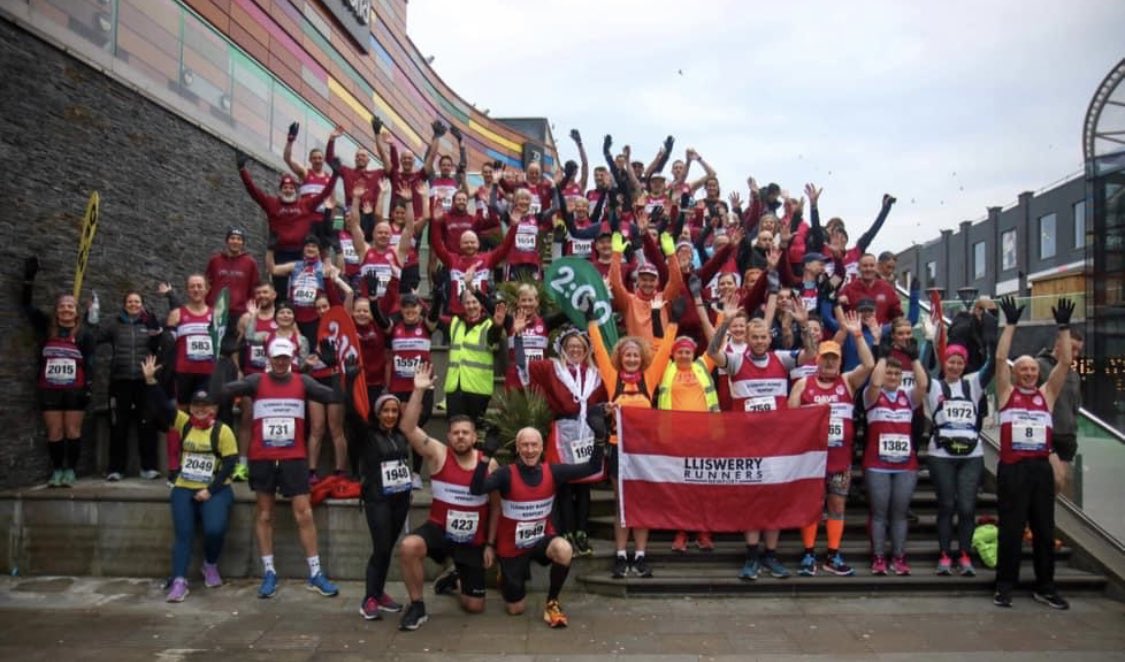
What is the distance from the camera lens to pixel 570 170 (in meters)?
13.1

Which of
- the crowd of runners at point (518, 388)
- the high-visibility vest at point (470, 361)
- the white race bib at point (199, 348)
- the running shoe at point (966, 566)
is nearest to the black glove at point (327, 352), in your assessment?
the crowd of runners at point (518, 388)

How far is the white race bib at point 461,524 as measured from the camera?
6.84 metres

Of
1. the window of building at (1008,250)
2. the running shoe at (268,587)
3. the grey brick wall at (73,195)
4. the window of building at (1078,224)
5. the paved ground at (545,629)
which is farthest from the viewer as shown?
the window of building at (1008,250)

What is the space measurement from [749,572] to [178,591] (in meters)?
5.03

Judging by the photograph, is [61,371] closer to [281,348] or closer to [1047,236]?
[281,348]

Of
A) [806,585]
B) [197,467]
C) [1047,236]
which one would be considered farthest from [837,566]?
[1047,236]

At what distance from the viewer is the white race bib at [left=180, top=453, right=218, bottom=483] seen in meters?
7.43

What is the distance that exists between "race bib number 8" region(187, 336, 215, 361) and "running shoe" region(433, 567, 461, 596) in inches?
138

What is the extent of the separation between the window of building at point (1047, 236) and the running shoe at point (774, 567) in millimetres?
40957

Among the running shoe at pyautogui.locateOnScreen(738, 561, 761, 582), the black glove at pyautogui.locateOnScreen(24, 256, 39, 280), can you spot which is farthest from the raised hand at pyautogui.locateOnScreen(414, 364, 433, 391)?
the black glove at pyautogui.locateOnScreen(24, 256, 39, 280)

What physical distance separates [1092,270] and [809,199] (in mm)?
9729

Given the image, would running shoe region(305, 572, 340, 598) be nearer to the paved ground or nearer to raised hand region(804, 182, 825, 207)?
the paved ground

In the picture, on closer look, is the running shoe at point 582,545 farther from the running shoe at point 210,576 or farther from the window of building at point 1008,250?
the window of building at point 1008,250

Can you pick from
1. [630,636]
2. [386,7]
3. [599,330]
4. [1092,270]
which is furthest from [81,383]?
[386,7]
